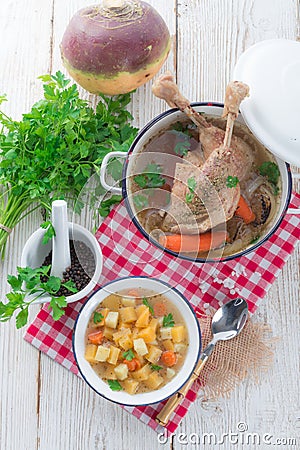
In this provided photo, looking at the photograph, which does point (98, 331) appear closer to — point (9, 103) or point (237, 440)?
point (237, 440)

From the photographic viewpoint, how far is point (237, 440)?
1620 millimetres

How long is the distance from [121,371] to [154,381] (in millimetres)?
83

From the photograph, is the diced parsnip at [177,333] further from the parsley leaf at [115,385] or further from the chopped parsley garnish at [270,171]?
the chopped parsley garnish at [270,171]

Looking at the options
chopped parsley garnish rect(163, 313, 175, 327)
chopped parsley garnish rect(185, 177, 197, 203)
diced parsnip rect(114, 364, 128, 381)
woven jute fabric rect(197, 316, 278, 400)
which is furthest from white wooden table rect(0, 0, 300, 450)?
chopped parsley garnish rect(185, 177, 197, 203)

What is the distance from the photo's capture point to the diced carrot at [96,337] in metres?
1.54

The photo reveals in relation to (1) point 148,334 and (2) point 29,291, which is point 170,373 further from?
(2) point 29,291

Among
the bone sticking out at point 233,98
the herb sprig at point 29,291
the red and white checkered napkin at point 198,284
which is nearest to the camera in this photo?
the bone sticking out at point 233,98

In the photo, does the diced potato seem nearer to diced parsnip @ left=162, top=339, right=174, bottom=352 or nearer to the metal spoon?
diced parsnip @ left=162, top=339, right=174, bottom=352

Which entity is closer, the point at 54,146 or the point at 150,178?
the point at 150,178

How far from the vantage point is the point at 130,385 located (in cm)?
152

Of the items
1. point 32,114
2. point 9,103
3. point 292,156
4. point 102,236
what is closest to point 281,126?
point 292,156

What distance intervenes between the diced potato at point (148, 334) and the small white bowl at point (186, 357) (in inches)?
3.5

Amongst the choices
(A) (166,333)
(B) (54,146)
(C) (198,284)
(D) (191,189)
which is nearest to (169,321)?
(A) (166,333)

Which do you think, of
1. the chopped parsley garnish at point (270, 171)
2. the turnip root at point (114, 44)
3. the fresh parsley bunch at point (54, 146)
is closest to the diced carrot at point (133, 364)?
the fresh parsley bunch at point (54, 146)
